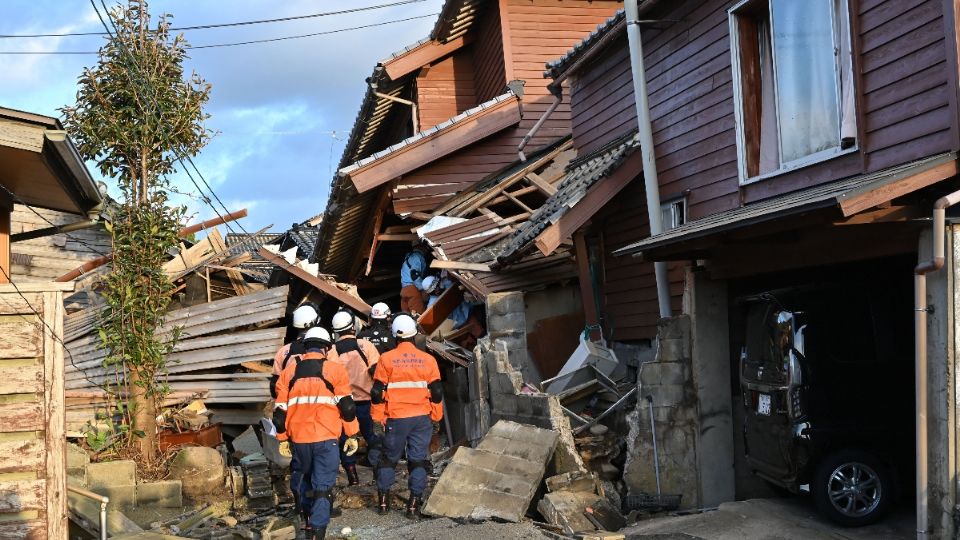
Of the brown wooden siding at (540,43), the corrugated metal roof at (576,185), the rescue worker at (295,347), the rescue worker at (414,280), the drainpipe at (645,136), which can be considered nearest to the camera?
the rescue worker at (295,347)

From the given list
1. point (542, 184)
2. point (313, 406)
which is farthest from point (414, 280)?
point (313, 406)

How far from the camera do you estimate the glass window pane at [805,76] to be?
814 centimetres

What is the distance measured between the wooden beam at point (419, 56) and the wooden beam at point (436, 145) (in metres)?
1.93

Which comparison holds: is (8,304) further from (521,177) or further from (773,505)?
(521,177)

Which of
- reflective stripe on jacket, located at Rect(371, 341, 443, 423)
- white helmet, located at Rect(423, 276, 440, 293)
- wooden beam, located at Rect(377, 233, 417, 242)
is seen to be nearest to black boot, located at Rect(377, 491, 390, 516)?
reflective stripe on jacket, located at Rect(371, 341, 443, 423)

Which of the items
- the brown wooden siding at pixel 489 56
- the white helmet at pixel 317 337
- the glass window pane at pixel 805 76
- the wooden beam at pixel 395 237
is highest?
the brown wooden siding at pixel 489 56

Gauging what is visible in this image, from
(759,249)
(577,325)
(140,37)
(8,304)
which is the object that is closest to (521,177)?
(577,325)

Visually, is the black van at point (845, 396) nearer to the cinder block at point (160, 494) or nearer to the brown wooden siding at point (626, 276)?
the brown wooden siding at point (626, 276)

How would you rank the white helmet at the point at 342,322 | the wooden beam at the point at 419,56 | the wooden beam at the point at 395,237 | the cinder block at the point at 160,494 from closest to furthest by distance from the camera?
the cinder block at the point at 160,494 → the white helmet at the point at 342,322 → the wooden beam at the point at 419,56 → the wooden beam at the point at 395,237

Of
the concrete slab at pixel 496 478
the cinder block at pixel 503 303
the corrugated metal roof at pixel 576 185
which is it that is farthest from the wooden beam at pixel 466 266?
the concrete slab at pixel 496 478

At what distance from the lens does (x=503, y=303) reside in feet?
39.3

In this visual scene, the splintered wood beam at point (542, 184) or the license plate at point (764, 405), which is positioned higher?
the splintered wood beam at point (542, 184)

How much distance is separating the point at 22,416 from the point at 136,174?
6.67 m

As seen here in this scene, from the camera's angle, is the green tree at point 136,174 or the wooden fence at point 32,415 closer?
the wooden fence at point 32,415
